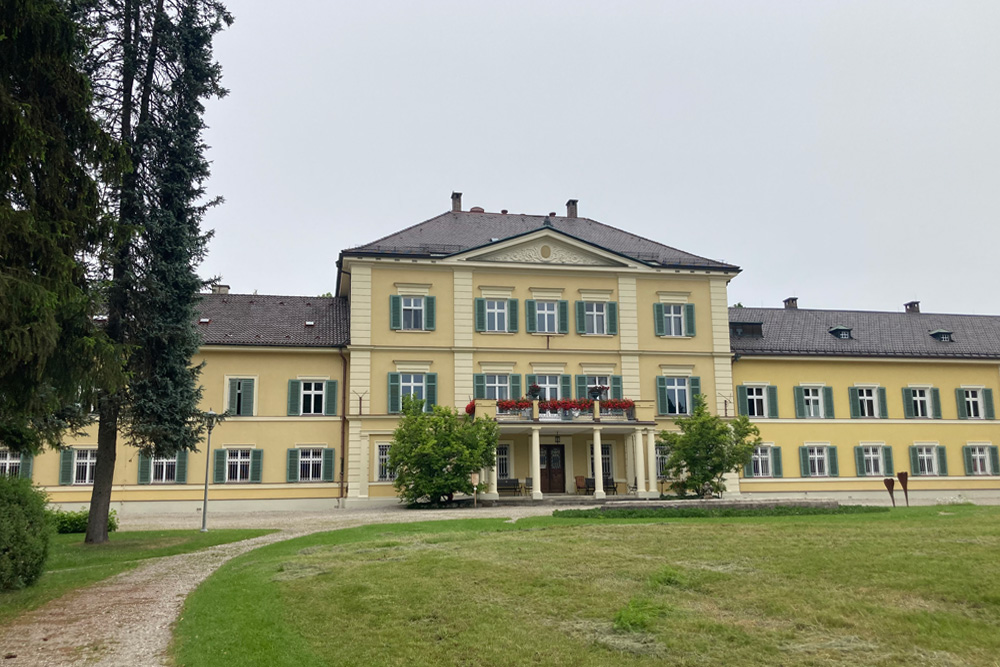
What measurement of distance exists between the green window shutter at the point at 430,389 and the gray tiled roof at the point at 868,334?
42.0 ft

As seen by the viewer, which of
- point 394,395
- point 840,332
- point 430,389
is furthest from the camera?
point 840,332

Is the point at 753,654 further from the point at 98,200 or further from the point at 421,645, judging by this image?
the point at 98,200

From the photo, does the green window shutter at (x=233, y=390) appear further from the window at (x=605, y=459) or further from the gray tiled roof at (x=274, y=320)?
the window at (x=605, y=459)

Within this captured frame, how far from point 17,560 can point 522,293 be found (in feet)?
76.3

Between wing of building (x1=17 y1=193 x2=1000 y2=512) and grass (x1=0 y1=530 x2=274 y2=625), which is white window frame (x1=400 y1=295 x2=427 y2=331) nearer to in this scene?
wing of building (x1=17 y1=193 x2=1000 y2=512)

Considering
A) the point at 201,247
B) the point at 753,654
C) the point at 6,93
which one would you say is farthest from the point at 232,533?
the point at 753,654

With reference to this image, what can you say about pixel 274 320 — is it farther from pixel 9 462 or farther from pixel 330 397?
pixel 9 462

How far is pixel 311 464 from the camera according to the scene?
30.5 meters

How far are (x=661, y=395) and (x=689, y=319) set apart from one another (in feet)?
11.3

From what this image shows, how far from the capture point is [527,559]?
38.4 feet

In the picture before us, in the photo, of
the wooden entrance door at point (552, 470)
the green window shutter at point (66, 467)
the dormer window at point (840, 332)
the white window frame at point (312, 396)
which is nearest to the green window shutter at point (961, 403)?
the dormer window at point (840, 332)

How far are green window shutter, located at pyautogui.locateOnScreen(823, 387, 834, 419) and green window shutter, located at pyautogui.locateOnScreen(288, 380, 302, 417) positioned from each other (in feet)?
70.9

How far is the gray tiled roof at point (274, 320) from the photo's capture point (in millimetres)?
30875

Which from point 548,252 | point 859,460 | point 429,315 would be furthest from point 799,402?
point 429,315
